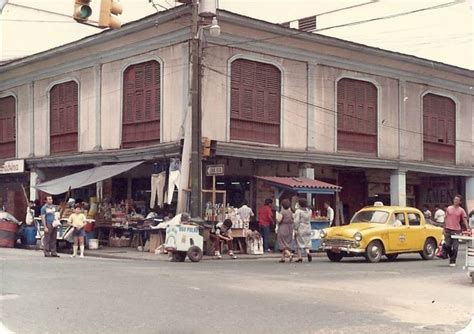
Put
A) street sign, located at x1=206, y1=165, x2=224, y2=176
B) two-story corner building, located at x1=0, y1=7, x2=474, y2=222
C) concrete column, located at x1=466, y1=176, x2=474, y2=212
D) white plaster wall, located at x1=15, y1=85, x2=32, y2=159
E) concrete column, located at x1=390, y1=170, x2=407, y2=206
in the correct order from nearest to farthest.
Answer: street sign, located at x1=206, y1=165, x2=224, y2=176 → two-story corner building, located at x1=0, y1=7, x2=474, y2=222 → concrete column, located at x1=390, y1=170, x2=407, y2=206 → white plaster wall, located at x1=15, y1=85, x2=32, y2=159 → concrete column, located at x1=466, y1=176, x2=474, y2=212

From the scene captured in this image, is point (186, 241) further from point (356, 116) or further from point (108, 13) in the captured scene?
point (356, 116)

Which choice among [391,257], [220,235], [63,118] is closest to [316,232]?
[391,257]

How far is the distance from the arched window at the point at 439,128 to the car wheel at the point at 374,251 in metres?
12.3

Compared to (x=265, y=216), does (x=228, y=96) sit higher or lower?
higher

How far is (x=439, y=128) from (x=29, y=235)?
19045mm

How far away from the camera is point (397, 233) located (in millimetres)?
19250

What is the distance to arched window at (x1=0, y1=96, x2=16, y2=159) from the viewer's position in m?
31.8

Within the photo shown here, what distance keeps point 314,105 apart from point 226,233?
802 cm

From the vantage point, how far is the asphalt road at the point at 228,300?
8.38 metres

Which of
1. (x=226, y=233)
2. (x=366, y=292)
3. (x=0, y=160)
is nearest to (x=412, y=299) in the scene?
(x=366, y=292)

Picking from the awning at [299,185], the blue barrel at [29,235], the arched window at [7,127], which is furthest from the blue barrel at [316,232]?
the arched window at [7,127]

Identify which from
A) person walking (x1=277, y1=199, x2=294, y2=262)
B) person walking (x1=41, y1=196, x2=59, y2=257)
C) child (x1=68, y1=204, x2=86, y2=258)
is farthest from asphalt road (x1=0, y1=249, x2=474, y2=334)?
child (x1=68, y1=204, x2=86, y2=258)

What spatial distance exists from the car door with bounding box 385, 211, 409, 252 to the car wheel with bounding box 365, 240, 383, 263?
0.33 metres

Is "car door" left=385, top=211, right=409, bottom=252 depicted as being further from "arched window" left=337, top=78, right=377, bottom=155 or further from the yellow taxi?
"arched window" left=337, top=78, right=377, bottom=155
